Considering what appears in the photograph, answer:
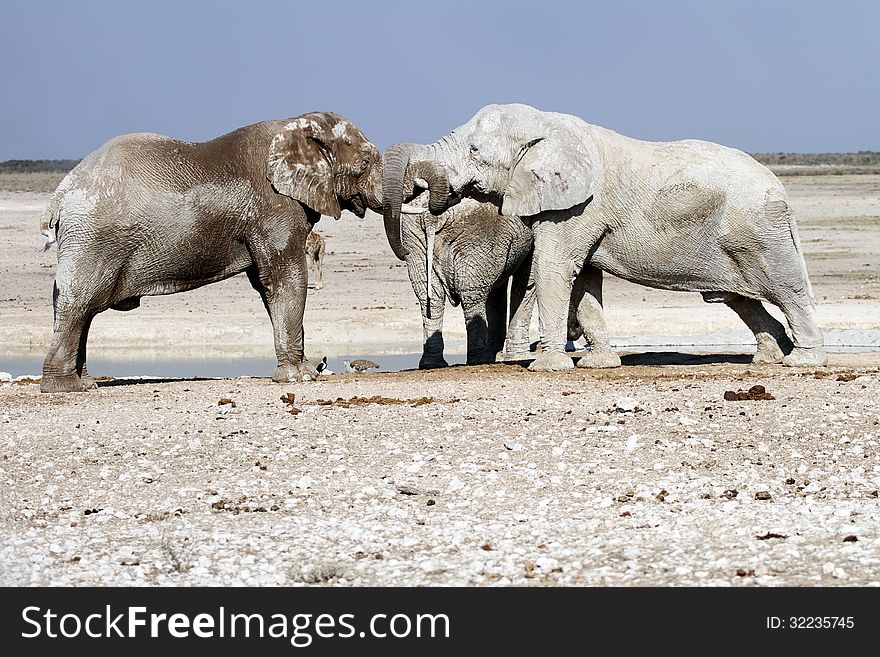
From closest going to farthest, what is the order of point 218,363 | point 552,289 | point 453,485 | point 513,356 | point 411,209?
point 453,485, point 552,289, point 411,209, point 513,356, point 218,363

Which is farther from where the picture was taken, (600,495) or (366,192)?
(366,192)

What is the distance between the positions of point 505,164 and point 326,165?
1487 millimetres

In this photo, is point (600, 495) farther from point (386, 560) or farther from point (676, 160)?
point (676, 160)

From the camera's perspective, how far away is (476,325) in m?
14.0

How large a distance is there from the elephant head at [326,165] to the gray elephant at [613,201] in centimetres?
29

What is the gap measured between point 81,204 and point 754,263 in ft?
18.0

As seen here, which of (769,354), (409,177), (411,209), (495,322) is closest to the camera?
(409,177)

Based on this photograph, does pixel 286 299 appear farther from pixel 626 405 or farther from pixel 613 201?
pixel 626 405

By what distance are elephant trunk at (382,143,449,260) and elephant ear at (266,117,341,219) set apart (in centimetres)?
46

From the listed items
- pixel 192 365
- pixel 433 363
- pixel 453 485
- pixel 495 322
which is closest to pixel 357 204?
pixel 433 363

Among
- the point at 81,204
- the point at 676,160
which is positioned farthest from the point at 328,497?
the point at 676,160

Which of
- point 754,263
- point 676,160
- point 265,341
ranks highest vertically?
point 676,160

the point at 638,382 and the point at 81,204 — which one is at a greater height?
the point at 81,204

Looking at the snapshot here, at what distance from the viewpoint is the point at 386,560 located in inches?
274
